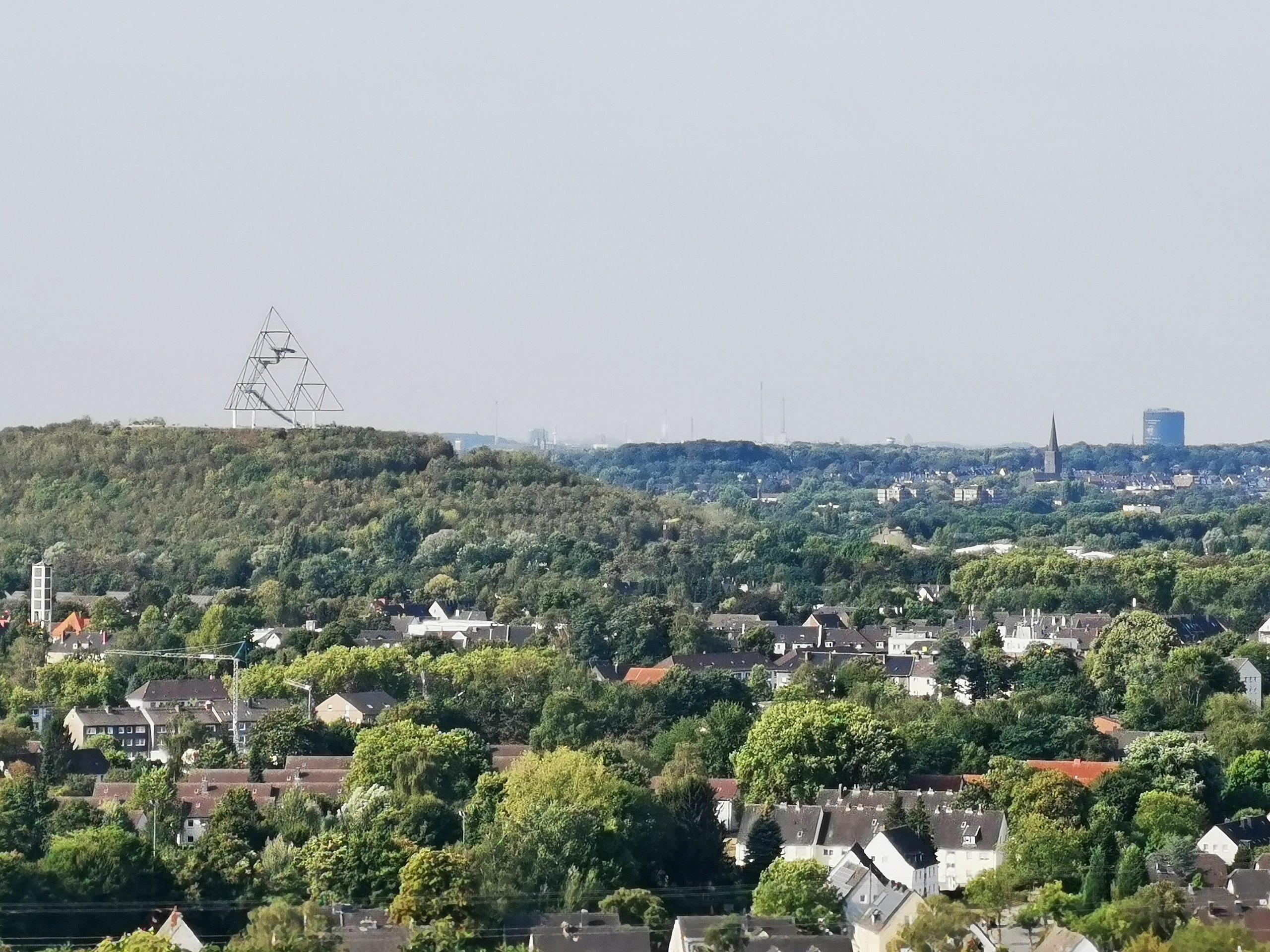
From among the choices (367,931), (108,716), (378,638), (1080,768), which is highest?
(378,638)

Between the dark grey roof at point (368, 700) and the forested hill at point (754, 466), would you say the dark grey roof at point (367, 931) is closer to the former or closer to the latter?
the dark grey roof at point (368, 700)

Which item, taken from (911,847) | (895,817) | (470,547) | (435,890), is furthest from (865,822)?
(470,547)

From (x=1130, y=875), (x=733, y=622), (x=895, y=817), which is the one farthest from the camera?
(x=733, y=622)

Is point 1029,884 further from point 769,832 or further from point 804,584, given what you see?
point 804,584

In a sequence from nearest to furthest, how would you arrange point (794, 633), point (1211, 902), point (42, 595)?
point (1211, 902)
point (794, 633)
point (42, 595)

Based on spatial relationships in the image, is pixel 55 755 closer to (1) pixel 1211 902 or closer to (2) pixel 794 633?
(1) pixel 1211 902

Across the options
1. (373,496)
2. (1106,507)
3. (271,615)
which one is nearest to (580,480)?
(373,496)

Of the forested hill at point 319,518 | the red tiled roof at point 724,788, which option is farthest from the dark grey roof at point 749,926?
the forested hill at point 319,518
